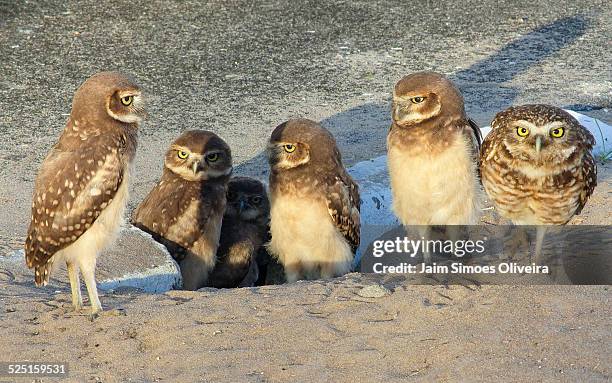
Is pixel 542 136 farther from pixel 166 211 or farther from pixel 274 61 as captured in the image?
pixel 274 61

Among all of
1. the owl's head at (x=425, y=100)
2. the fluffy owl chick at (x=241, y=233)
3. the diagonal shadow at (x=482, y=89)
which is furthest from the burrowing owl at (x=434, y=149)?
the diagonal shadow at (x=482, y=89)

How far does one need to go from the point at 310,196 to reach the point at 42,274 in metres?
1.96

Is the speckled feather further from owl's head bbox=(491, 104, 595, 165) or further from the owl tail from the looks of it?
owl's head bbox=(491, 104, 595, 165)

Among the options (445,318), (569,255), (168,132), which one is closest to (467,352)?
(445,318)

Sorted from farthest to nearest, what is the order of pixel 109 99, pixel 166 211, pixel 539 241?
pixel 166 211 → pixel 539 241 → pixel 109 99

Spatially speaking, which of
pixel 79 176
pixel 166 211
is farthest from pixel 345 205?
pixel 79 176

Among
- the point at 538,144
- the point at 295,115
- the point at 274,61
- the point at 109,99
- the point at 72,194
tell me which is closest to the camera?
the point at 72,194

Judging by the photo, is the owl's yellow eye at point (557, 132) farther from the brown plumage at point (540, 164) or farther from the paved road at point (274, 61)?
the paved road at point (274, 61)

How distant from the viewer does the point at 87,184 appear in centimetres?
572

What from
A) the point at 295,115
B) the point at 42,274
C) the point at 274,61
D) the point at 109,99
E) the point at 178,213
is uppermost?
the point at 274,61

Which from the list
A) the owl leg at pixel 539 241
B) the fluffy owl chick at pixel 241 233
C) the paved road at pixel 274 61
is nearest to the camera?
the owl leg at pixel 539 241

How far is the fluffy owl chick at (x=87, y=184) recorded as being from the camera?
18.8 feet

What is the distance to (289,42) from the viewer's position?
35.2 feet

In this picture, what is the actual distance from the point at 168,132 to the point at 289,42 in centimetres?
229
